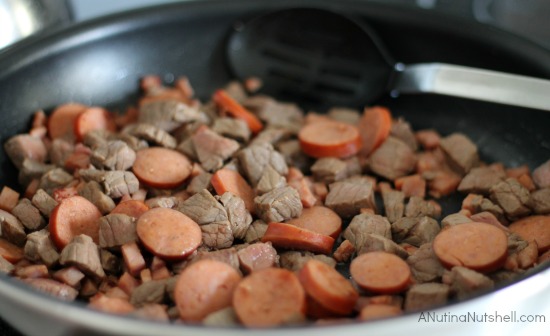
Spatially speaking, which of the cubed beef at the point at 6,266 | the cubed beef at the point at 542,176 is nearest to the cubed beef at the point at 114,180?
the cubed beef at the point at 6,266

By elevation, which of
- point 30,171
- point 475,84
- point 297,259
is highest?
point 475,84

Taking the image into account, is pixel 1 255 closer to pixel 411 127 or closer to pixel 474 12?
pixel 411 127

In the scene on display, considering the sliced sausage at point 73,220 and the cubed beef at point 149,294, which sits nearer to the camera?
the cubed beef at point 149,294

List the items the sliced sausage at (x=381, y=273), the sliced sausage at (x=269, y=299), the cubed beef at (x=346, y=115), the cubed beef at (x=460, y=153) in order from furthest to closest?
the cubed beef at (x=346, y=115)
the cubed beef at (x=460, y=153)
the sliced sausage at (x=381, y=273)
the sliced sausage at (x=269, y=299)

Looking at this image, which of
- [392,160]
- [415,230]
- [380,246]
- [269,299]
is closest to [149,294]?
[269,299]

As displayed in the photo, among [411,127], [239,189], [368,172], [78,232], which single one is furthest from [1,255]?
[411,127]

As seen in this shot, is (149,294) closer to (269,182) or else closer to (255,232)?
(255,232)

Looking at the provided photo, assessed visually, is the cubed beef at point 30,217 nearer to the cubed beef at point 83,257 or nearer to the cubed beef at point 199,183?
the cubed beef at point 83,257
